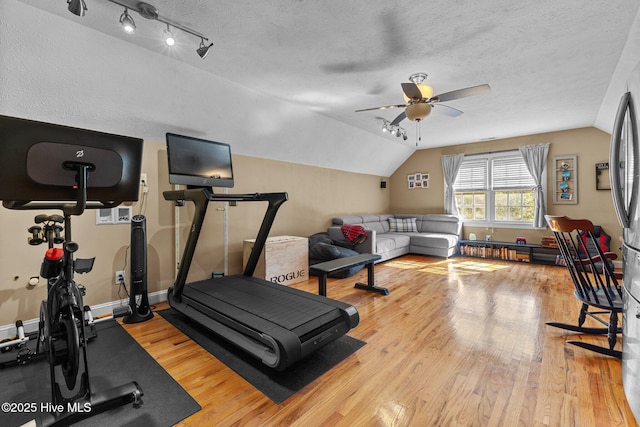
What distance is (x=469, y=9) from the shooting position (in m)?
2.10

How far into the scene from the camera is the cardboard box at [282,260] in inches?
153

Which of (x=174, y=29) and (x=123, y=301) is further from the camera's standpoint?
(x=123, y=301)

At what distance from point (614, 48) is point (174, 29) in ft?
12.8

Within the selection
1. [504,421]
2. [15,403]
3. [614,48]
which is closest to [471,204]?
[614,48]

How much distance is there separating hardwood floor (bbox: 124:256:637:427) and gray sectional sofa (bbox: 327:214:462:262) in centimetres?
225

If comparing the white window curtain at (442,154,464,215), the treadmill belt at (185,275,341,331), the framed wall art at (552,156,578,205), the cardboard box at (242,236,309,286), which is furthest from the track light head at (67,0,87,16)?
the framed wall art at (552,156,578,205)

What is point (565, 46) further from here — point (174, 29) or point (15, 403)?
point (15, 403)

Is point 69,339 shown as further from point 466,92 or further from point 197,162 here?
point 466,92

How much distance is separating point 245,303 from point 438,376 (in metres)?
1.60

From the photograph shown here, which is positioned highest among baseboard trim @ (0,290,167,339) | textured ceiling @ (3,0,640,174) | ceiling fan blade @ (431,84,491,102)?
textured ceiling @ (3,0,640,174)

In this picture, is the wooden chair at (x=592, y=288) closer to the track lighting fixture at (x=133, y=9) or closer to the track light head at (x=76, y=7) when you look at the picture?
the track lighting fixture at (x=133, y=9)

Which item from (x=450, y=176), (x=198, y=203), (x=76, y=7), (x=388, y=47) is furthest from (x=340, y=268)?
(x=450, y=176)

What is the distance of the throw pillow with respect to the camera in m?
7.00

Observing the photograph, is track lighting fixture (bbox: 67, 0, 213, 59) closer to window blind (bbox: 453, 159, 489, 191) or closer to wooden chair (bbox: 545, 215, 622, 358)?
wooden chair (bbox: 545, 215, 622, 358)
